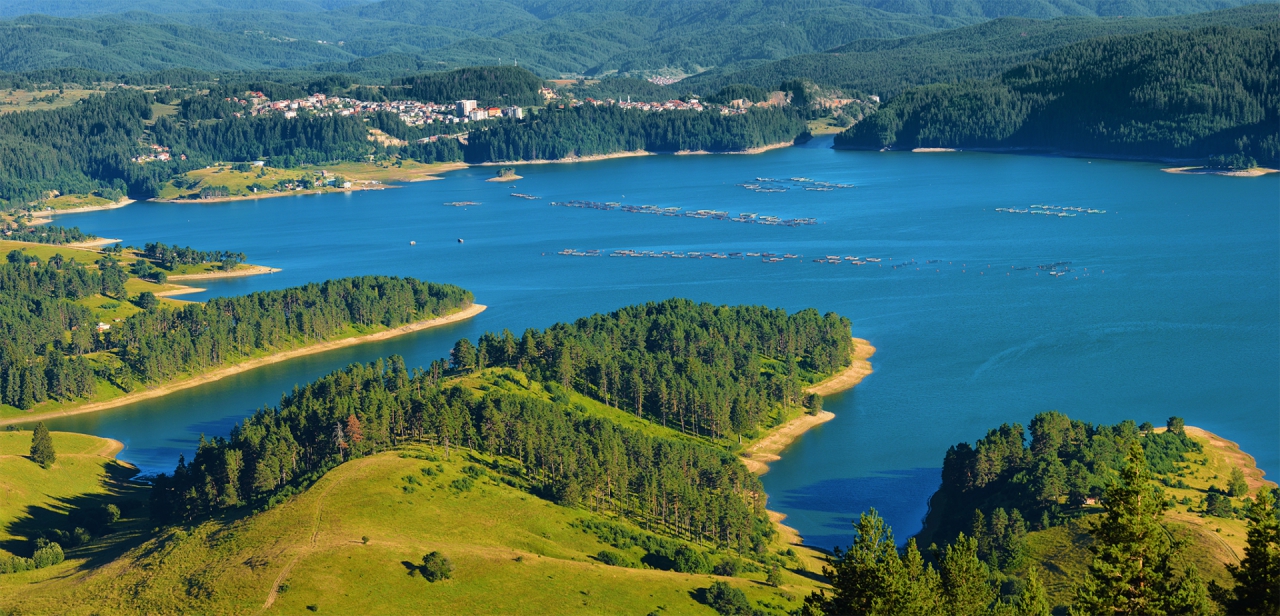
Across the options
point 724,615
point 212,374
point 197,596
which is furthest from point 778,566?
point 212,374

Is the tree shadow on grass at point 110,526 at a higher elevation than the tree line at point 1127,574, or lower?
lower

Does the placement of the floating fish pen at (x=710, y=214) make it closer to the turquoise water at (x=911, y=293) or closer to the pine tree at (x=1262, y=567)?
the turquoise water at (x=911, y=293)

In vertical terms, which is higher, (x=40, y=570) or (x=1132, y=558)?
(x=1132, y=558)

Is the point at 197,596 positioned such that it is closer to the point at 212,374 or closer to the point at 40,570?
the point at 40,570

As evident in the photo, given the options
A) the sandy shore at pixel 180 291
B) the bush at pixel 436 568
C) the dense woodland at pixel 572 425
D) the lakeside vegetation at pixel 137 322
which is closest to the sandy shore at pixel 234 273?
the sandy shore at pixel 180 291

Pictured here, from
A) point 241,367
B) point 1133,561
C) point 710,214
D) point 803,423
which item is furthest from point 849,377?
point 710,214

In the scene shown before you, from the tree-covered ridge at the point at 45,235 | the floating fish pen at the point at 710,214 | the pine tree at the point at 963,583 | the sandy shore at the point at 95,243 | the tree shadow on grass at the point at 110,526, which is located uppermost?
the pine tree at the point at 963,583
